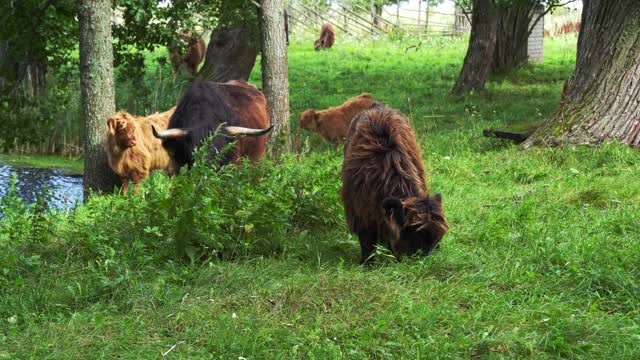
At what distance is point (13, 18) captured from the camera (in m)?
10.3

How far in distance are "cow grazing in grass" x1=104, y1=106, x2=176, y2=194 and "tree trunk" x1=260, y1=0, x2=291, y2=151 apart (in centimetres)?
152

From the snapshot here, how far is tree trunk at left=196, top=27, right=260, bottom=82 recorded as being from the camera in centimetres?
1698

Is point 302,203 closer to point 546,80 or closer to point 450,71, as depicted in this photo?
point 546,80

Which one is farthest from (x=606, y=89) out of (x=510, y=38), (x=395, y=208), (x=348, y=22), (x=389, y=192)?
(x=348, y=22)

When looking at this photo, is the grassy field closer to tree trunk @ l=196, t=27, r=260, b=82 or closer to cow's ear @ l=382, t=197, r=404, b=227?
cow's ear @ l=382, t=197, r=404, b=227

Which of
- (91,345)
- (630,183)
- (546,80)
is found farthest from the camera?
(546,80)

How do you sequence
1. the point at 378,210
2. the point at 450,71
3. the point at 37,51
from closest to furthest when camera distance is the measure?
the point at 378,210 → the point at 37,51 → the point at 450,71

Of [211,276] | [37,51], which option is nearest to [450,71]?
[37,51]

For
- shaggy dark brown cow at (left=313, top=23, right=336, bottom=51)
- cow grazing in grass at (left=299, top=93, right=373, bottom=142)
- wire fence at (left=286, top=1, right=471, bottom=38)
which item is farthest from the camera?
wire fence at (left=286, top=1, right=471, bottom=38)

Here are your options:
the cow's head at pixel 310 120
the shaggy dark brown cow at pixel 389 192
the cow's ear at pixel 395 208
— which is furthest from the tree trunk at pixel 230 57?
the cow's ear at pixel 395 208

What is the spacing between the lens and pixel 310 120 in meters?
13.8

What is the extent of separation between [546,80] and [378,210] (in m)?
13.3

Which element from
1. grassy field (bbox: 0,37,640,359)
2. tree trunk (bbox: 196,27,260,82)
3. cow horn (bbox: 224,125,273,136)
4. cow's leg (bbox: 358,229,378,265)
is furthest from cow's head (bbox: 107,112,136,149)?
tree trunk (bbox: 196,27,260,82)

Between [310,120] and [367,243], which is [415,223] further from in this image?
[310,120]
